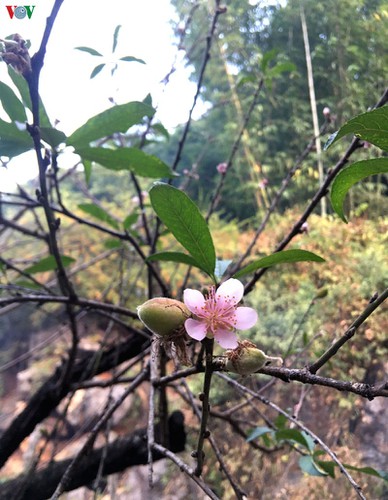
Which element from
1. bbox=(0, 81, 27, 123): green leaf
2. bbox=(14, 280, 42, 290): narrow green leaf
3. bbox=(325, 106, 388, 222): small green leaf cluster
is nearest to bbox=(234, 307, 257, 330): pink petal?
bbox=(325, 106, 388, 222): small green leaf cluster

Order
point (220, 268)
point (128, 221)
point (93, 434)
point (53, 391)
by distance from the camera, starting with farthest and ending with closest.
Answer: point (53, 391)
point (128, 221)
point (93, 434)
point (220, 268)

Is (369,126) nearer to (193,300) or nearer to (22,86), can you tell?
(193,300)

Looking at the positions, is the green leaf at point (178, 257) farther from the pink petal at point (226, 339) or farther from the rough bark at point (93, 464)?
the rough bark at point (93, 464)

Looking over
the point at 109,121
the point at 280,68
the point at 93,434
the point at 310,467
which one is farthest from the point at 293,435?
the point at 280,68

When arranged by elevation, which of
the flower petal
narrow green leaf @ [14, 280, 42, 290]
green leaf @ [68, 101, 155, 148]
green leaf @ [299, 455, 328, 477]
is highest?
green leaf @ [68, 101, 155, 148]

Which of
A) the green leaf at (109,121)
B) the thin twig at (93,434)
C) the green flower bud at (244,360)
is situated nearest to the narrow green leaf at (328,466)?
the thin twig at (93,434)

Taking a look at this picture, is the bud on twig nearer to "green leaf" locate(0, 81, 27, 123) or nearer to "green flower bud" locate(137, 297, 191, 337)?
"green flower bud" locate(137, 297, 191, 337)

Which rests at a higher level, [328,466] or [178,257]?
[178,257]

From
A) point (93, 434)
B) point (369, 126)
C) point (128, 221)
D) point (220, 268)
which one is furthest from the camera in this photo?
point (128, 221)
